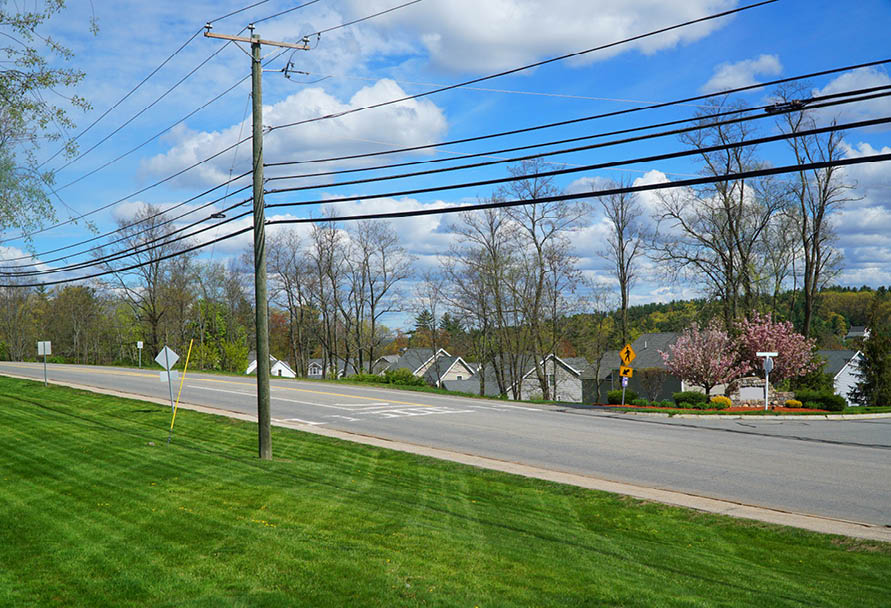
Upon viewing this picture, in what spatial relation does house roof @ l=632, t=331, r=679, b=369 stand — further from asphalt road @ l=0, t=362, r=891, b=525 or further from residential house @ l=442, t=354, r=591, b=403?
asphalt road @ l=0, t=362, r=891, b=525

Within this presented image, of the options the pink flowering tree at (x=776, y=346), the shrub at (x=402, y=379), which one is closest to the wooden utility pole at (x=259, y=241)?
the shrub at (x=402, y=379)

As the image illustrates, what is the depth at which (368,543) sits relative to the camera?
776 cm

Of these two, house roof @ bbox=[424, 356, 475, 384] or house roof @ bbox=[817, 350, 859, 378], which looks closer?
house roof @ bbox=[817, 350, 859, 378]

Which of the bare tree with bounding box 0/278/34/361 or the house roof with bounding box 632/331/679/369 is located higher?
the bare tree with bounding box 0/278/34/361

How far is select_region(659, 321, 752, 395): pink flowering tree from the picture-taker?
3397cm

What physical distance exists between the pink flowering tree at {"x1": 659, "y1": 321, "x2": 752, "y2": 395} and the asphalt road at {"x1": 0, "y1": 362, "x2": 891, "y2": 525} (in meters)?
8.36

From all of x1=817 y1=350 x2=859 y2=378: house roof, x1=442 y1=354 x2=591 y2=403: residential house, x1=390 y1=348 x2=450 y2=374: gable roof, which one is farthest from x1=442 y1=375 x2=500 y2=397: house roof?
x1=817 y1=350 x2=859 y2=378: house roof

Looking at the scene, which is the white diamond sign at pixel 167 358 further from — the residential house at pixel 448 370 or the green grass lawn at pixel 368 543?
the residential house at pixel 448 370

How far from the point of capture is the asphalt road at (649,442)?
504 inches

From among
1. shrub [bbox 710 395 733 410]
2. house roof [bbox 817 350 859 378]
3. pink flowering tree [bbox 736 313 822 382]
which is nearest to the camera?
shrub [bbox 710 395 733 410]

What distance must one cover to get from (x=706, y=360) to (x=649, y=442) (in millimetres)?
17261

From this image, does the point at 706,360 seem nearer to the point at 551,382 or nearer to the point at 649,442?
the point at 649,442

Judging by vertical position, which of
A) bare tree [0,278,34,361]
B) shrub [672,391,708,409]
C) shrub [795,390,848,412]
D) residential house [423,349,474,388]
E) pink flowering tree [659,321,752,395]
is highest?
bare tree [0,278,34,361]

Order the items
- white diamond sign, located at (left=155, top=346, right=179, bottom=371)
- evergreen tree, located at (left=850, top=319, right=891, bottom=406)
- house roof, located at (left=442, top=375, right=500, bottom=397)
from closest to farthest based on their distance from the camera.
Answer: white diamond sign, located at (left=155, top=346, right=179, bottom=371) → evergreen tree, located at (left=850, top=319, right=891, bottom=406) → house roof, located at (left=442, top=375, right=500, bottom=397)
